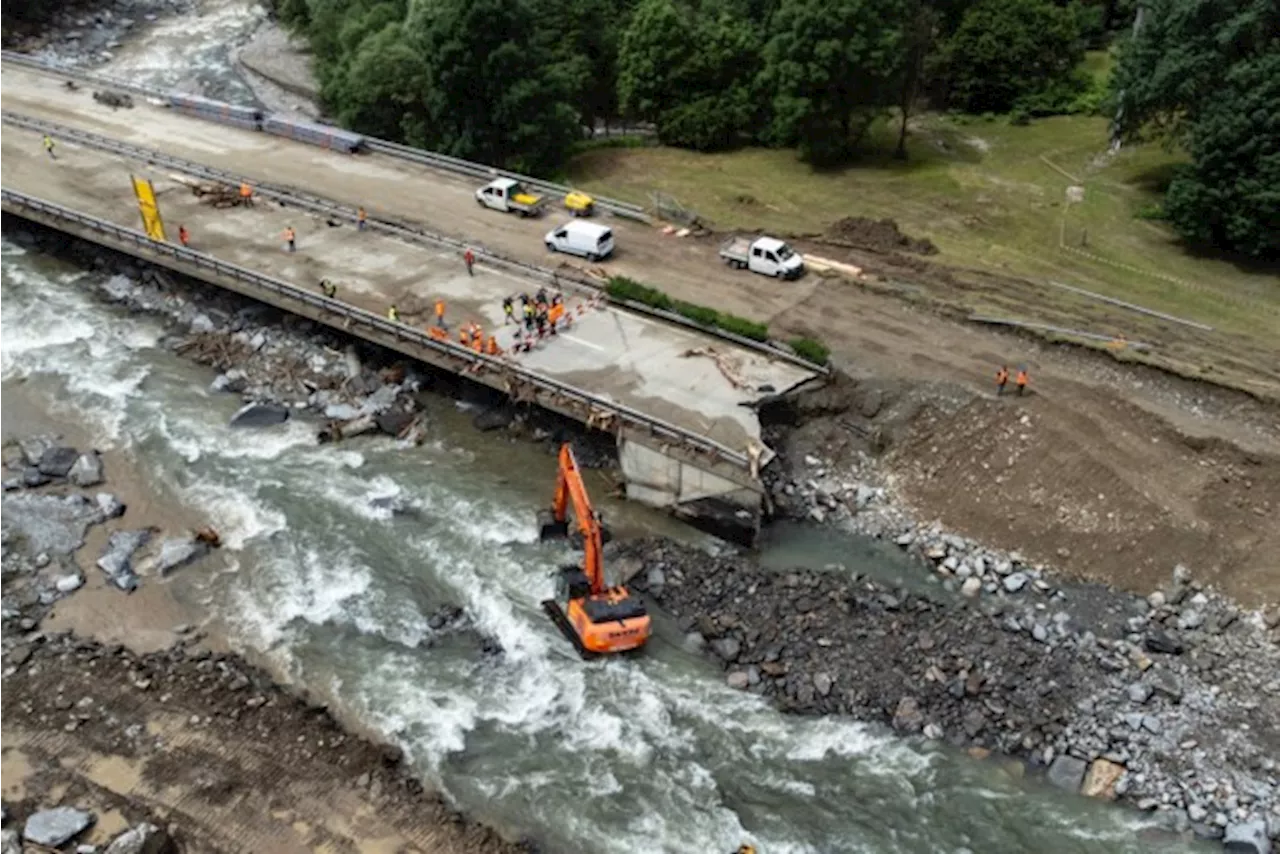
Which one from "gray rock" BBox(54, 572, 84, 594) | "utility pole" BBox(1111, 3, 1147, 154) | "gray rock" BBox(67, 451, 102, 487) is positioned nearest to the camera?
"gray rock" BBox(54, 572, 84, 594)

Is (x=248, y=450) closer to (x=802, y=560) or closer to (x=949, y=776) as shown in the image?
(x=802, y=560)

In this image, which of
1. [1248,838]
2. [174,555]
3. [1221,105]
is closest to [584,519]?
[174,555]

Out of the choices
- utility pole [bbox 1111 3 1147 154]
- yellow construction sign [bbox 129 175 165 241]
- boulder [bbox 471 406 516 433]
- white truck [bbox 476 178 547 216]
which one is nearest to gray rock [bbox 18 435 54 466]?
yellow construction sign [bbox 129 175 165 241]

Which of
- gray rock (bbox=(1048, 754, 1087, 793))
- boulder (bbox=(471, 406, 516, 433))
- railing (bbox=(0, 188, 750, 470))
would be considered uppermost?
railing (bbox=(0, 188, 750, 470))

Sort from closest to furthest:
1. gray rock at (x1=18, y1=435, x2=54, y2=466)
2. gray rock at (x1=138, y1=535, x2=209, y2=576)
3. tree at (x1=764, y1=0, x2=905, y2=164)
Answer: gray rock at (x1=138, y1=535, x2=209, y2=576) < gray rock at (x1=18, y1=435, x2=54, y2=466) < tree at (x1=764, y1=0, x2=905, y2=164)

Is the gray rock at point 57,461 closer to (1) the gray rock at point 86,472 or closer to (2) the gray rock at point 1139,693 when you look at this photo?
(1) the gray rock at point 86,472

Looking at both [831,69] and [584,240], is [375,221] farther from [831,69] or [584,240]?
[831,69]

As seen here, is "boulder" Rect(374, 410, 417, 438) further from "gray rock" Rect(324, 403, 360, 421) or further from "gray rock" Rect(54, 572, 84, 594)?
"gray rock" Rect(54, 572, 84, 594)
